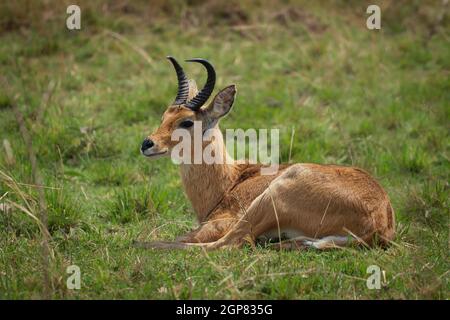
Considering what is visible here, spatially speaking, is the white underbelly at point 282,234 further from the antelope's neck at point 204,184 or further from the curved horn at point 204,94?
the curved horn at point 204,94

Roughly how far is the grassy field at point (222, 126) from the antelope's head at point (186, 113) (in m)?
0.71

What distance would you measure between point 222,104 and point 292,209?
145cm

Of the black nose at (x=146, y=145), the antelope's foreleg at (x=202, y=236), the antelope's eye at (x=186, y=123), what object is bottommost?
the antelope's foreleg at (x=202, y=236)

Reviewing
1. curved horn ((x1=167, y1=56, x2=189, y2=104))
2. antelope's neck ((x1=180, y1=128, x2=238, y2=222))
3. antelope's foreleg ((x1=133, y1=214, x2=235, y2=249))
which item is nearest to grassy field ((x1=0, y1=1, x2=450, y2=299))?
antelope's foreleg ((x1=133, y1=214, x2=235, y2=249))

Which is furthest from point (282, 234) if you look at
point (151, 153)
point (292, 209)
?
Answer: point (151, 153)

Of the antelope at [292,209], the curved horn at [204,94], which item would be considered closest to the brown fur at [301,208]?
the antelope at [292,209]

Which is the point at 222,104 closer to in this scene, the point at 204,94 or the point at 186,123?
the point at 204,94

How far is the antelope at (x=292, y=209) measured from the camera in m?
6.90

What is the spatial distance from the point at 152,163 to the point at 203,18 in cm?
478

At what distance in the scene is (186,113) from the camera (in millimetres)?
7812

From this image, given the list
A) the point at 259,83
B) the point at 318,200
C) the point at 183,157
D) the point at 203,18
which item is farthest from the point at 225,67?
the point at 318,200
